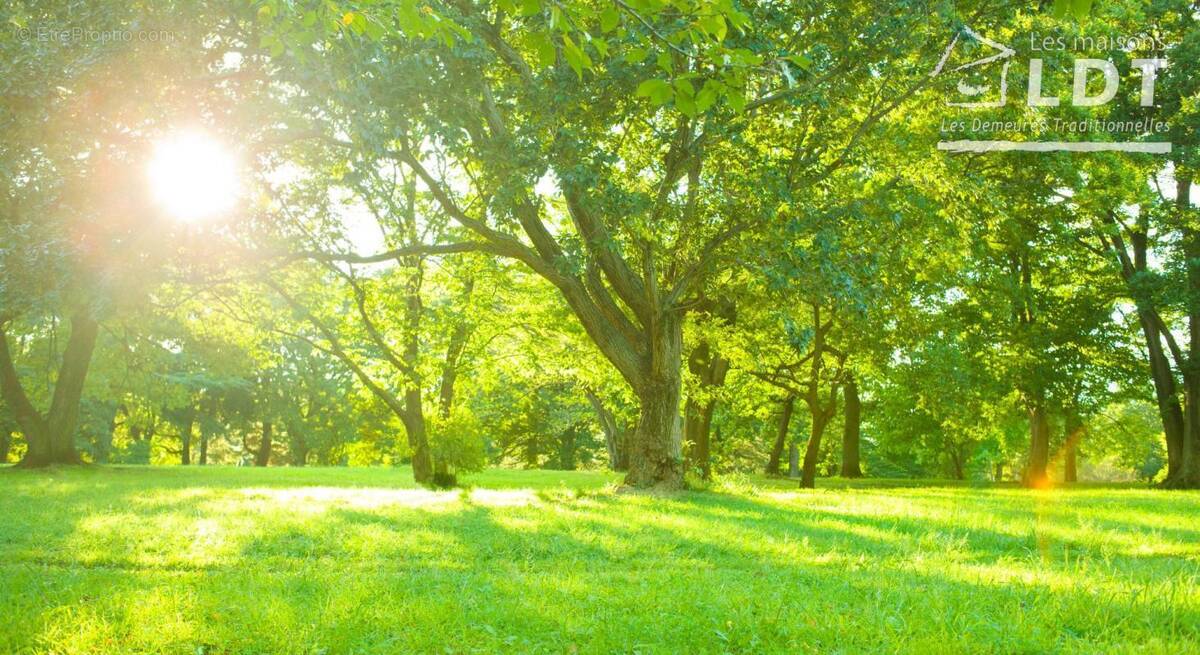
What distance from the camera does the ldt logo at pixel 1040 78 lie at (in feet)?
49.0

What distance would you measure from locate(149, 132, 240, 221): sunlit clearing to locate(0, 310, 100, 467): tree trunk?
647 inches

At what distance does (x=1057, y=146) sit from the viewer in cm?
1967

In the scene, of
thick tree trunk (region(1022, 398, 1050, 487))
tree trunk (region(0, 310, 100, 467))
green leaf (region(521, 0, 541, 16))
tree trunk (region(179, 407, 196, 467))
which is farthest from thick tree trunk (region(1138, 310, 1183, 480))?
tree trunk (region(179, 407, 196, 467))

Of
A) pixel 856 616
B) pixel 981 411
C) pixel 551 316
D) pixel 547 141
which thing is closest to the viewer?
pixel 856 616

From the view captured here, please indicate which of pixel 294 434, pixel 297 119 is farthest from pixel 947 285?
pixel 294 434

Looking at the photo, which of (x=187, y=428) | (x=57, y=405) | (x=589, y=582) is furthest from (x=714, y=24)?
(x=187, y=428)

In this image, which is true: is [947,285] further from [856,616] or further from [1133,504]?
[856,616]

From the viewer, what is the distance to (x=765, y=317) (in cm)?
2292

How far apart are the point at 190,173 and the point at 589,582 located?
1111 cm

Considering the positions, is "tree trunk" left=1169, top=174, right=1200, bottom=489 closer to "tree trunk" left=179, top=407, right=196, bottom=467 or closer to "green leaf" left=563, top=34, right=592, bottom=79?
"green leaf" left=563, top=34, right=592, bottom=79

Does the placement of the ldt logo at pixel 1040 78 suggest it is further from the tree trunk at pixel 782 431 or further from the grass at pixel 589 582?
the tree trunk at pixel 782 431

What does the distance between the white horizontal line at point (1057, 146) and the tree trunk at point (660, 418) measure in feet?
23.5

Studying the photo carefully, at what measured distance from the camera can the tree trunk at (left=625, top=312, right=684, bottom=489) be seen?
17406 mm

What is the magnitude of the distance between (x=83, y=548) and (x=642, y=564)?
19.1ft
